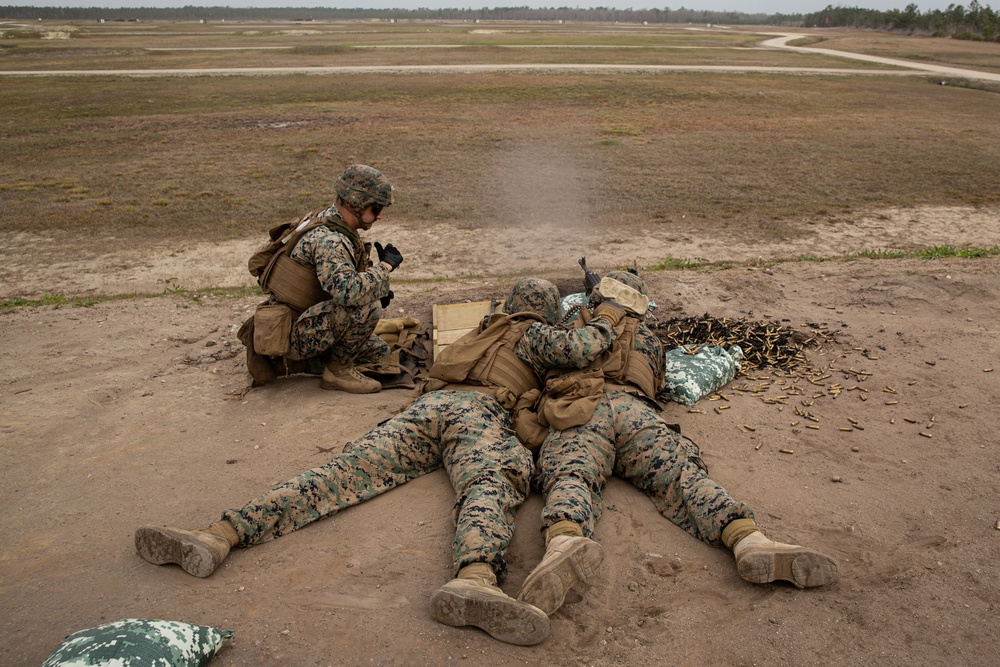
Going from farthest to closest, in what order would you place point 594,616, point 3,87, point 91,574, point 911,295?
point 3,87, point 911,295, point 91,574, point 594,616

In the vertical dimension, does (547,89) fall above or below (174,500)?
above

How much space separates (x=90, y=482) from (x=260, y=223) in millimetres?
7268

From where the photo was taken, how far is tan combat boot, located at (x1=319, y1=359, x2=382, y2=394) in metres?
5.82

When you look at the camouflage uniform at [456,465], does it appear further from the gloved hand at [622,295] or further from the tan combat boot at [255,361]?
the tan combat boot at [255,361]

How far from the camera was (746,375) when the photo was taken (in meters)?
5.82

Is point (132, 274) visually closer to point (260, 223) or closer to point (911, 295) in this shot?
point (260, 223)

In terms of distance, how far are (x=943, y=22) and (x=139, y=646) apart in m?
76.1

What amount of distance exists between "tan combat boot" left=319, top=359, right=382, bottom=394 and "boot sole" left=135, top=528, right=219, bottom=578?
2.32 metres

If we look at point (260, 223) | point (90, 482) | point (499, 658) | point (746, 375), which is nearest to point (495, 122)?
point (260, 223)

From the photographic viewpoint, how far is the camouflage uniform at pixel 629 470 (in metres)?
3.77

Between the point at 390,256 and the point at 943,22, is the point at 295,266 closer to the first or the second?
the point at 390,256

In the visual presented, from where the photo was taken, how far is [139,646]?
9.00 ft

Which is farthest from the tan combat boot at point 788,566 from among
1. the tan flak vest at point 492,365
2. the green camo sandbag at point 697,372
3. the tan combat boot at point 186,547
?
the tan combat boot at point 186,547

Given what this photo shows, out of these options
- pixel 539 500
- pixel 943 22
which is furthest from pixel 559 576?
pixel 943 22
